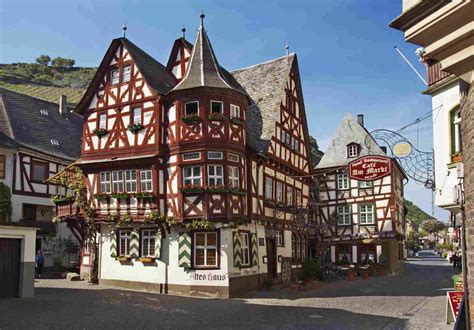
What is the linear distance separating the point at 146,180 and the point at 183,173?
7.26 feet

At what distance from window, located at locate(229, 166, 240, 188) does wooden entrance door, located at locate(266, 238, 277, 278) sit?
15.4ft

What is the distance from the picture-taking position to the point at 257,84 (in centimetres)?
2888

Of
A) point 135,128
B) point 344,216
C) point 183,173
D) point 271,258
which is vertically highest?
point 135,128

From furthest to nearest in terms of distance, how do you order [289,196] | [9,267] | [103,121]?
[289,196] → [103,121] → [9,267]

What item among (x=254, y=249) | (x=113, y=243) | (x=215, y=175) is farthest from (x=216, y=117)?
(x=113, y=243)

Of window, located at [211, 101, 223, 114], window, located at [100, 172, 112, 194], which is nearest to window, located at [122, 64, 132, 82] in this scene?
window, located at [100, 172, 112, 194]

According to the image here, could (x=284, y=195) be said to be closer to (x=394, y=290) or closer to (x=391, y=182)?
(x=394, y=290)

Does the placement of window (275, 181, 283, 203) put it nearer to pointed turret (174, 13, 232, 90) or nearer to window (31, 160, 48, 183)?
pointed turret (174, 13, 232, 90)

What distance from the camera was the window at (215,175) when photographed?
68.7ft

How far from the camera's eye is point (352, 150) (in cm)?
3856

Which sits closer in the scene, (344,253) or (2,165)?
(2,165)

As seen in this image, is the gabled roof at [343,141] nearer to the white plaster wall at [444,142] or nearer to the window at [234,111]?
the window at [234,111]

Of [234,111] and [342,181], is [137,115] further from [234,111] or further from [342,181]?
[342,181]

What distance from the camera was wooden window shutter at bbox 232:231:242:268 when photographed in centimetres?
2117
